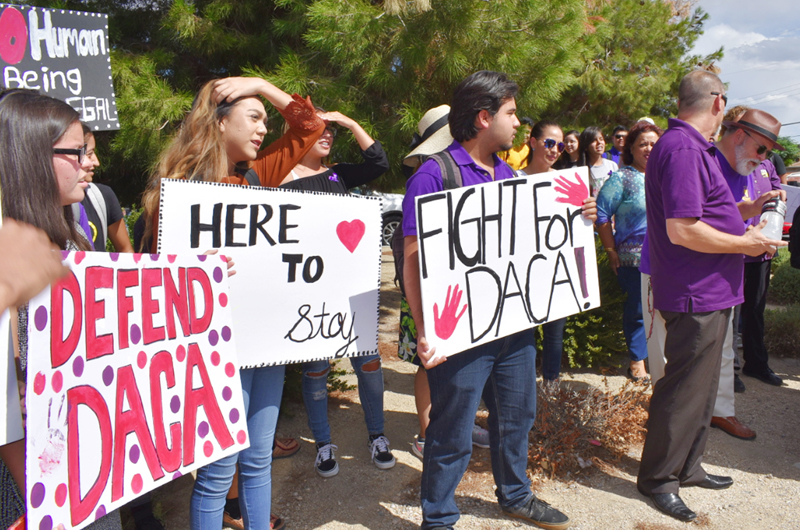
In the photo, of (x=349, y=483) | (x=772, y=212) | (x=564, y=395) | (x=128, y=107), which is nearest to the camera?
(x=772, y=212)

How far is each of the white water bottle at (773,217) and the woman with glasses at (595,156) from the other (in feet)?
6.90

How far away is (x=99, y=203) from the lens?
273cm

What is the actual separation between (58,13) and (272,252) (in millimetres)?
2638

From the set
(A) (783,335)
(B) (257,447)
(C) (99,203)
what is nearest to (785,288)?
(A) (783,335)

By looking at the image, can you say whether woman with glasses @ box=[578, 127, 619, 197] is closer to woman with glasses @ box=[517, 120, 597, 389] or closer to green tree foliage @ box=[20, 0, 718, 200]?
green tree foliage @ box=[20, 0, 718, 200]

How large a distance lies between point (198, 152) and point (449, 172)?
0.96 m

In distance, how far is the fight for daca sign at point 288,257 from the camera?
6.50ft

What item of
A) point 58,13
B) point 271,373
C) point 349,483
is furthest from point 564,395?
point 58,13

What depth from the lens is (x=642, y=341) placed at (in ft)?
14.3

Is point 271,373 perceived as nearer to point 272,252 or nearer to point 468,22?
point 272,252

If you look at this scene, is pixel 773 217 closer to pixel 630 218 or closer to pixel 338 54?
pixel 630 218

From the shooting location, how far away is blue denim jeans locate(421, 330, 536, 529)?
226 cm

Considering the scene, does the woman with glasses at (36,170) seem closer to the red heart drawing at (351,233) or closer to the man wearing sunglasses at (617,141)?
the red heart drawing at (351,233)

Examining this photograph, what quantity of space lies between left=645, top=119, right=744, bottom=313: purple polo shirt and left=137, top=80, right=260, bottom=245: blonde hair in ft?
6.12
